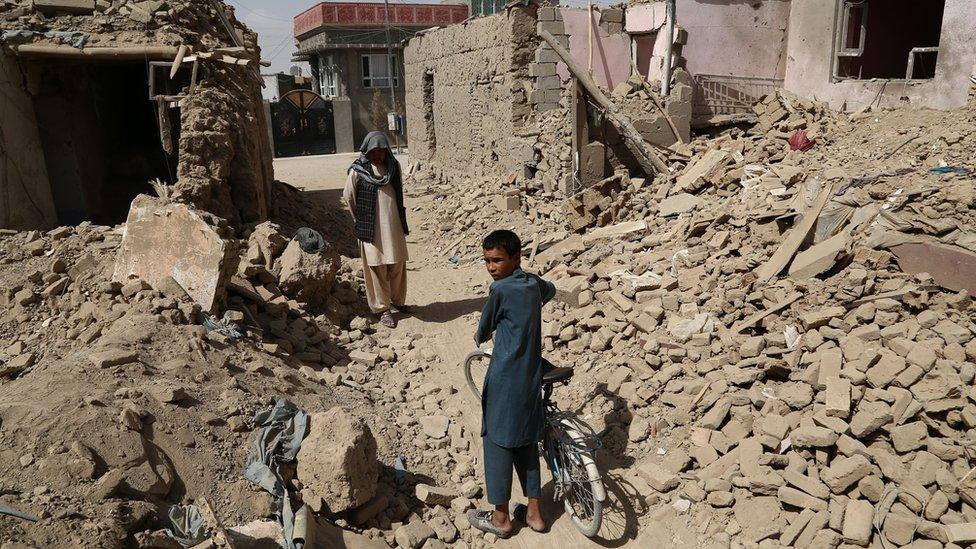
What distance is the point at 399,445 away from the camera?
426 centimetres

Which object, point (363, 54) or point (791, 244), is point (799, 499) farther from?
point (363, 54)

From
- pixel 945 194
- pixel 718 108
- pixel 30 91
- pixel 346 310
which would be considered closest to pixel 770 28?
pixel 718 108

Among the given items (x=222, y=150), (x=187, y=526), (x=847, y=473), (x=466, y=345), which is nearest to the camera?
(x=187, y=526)

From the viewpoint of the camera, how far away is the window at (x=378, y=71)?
29.4m

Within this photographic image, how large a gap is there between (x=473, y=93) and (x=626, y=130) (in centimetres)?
435

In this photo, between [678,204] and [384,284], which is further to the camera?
[678,204]

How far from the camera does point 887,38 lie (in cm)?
1241

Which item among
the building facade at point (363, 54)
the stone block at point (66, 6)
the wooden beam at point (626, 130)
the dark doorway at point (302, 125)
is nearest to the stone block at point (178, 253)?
the stone block at point (66, 6)

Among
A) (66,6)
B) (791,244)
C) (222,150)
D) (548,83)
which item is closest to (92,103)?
(66,6)

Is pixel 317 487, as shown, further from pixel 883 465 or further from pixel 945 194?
pixel 945 194

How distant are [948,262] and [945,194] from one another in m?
1.09

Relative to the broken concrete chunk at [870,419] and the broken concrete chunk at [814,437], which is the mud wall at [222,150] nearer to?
the broken concrete chunk at [814,437]

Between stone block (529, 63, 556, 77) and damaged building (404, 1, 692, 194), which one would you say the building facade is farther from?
stone block (529, 63, 556, 77)

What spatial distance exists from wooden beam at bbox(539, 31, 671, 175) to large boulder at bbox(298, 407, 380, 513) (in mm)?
6550
